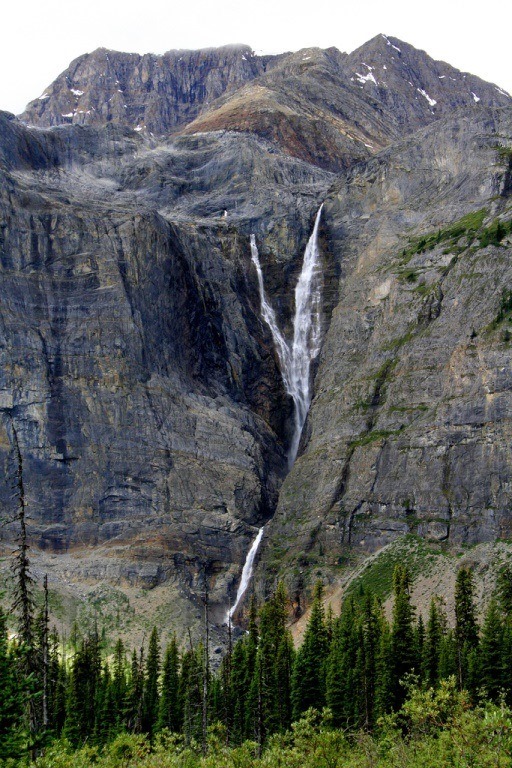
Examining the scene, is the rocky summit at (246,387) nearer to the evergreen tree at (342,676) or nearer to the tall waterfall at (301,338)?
→ the tall waterfall at (301,338)

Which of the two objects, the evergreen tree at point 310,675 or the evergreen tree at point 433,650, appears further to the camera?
the evergreen tree at point 310,675

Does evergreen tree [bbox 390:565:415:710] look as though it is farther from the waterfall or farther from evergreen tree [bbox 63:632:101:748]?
the waterfall

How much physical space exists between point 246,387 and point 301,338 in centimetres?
1505

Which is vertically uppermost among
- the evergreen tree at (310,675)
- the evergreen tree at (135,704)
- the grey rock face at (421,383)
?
the grey rock face at (421,383)

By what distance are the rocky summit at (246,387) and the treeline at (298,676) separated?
25462 mm

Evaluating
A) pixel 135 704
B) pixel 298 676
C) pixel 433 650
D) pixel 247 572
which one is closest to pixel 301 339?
pixel 247 572

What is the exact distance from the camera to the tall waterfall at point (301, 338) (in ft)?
603

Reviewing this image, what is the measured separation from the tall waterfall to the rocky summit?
48 centimetres

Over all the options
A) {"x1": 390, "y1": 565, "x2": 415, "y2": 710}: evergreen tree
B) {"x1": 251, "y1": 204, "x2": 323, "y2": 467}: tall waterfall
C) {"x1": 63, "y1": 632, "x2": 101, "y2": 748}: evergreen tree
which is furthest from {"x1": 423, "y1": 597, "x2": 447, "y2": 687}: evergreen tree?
{"x1": 251, "y1": 204, "x2": 323, "y2": 467}: tall waterfall

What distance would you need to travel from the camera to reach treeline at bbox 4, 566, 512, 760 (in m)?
87.9

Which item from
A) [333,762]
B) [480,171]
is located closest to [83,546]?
[480,171]

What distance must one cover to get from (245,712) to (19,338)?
8481 cm

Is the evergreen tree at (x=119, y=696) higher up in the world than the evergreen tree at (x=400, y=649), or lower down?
lower down

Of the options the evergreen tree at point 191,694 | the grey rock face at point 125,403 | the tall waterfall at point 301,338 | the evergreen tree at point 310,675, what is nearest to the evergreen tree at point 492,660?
the evergreen tree at point 310,675
